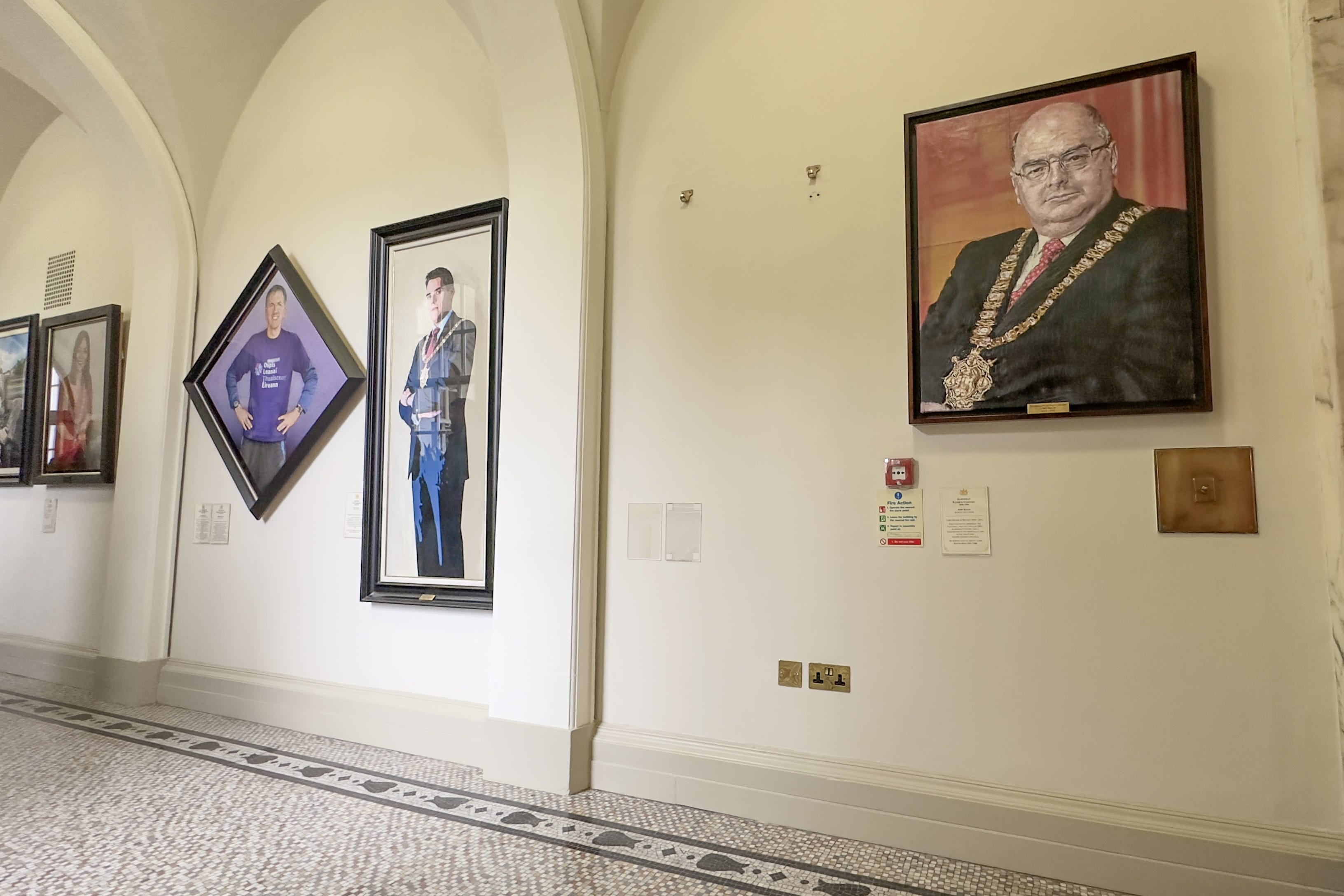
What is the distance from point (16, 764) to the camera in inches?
145

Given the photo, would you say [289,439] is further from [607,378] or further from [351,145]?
[607,378]

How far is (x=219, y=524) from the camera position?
483 cm

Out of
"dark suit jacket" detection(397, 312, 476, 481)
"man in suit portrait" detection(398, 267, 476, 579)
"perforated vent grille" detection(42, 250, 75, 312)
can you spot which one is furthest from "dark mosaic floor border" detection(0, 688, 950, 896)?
A: "perforated vent grille" detection(42, 250, 75, 312)

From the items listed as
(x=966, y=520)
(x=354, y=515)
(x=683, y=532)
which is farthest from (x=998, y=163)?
(x=354, y=515)

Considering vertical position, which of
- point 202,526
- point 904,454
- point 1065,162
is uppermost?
point 1065,162

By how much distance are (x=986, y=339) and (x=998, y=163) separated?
0.67 metres

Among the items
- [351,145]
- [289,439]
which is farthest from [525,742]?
[351,145]

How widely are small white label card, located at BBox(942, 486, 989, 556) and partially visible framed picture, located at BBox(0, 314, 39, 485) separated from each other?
6.60 m

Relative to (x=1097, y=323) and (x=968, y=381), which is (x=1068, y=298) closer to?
(x=1097, y=323)

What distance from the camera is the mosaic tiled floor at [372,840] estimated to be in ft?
8.07

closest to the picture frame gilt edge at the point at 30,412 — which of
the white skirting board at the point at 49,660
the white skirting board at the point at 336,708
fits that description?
the white skirting board at the point at 49,660

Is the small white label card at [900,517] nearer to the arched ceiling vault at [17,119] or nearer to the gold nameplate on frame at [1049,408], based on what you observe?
the gold nameplate on frame at [1049,408]

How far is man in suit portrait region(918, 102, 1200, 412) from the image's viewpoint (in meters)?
2.56

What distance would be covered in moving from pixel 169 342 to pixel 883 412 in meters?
Result: 4.58
